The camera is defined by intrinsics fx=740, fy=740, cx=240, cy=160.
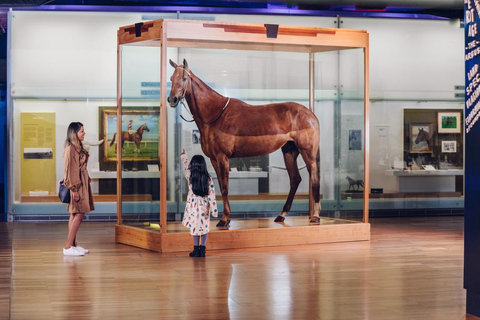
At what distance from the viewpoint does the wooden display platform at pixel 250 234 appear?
9398mm

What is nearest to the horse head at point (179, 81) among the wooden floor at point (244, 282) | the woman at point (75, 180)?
the woman at point (75, 180)

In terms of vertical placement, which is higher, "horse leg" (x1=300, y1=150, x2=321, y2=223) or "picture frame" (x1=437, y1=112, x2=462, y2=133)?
"picture frame" (x1=437, y1=112, x2=462, y2=133)

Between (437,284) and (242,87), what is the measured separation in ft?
14.8

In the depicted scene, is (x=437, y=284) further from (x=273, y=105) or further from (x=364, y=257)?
(x=273, y=105)

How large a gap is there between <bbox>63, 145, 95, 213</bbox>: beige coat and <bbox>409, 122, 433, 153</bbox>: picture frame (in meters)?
7.30

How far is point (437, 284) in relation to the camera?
7.15 m

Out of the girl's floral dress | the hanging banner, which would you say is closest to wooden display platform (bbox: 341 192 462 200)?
the girl's floral dress

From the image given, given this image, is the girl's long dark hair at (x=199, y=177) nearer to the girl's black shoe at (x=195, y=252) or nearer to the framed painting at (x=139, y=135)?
the girl's black shoe at (x=195, y=252)

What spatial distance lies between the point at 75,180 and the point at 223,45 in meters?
2.71

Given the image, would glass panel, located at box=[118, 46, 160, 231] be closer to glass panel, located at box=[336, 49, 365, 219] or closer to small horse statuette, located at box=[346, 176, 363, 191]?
glass panel, located at box=[336, 49, 365, 219]

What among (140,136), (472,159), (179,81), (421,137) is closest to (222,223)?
(140,136)

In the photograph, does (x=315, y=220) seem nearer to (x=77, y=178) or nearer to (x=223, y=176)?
(x=223, y=176)

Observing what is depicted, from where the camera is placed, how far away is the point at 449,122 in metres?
14.4

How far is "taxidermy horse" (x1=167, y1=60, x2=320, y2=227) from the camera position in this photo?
9789 mm
